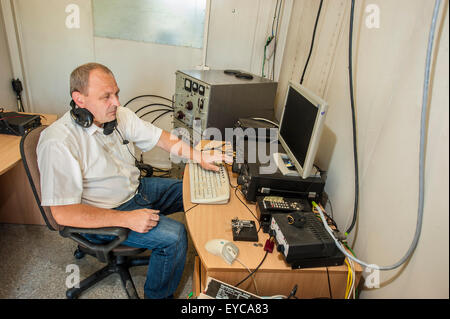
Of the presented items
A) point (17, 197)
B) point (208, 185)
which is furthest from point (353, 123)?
point (17, 197)

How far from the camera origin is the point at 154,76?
2516mm

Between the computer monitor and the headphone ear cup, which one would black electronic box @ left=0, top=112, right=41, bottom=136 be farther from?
the computer monitor

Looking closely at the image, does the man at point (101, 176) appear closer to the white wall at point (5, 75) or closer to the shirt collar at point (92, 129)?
the shirt collar at point (92, 129)

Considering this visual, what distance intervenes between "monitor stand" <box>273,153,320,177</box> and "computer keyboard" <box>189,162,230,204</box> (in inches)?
10.4

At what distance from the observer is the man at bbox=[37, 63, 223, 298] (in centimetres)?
117

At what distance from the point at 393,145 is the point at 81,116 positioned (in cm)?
121

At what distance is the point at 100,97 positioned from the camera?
1.28 m

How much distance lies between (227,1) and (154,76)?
2.79 ft
